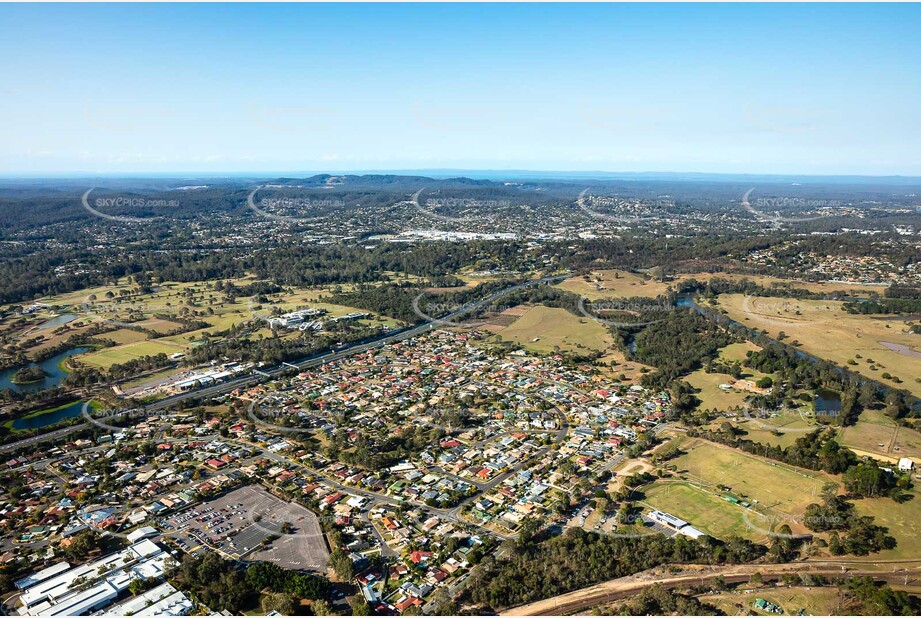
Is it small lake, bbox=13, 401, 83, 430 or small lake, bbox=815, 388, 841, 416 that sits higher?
small lake, bbox=815, 388, 841, 416

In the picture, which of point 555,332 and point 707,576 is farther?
point 555,332

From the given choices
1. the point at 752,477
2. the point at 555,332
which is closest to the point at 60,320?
the point at 555,332

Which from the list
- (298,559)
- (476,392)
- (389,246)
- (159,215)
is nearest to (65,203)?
(159,215)

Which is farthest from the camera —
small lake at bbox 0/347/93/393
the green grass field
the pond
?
the pond

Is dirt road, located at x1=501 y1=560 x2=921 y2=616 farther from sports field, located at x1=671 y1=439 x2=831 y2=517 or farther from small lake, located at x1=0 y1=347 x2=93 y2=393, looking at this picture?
small lake, located at x1=0 y1=347 x2=93 y2=393

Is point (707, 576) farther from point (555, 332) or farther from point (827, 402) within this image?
point (555, 332)

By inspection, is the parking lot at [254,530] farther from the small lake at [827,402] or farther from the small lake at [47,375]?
the small lake at [827,402]

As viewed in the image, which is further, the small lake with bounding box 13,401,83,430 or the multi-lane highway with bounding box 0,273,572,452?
the small lake with bounding box 13,401,83,430

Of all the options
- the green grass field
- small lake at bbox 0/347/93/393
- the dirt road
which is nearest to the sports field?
the dirt road

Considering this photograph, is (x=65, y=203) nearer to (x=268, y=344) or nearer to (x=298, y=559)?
(x=268, y=344)
